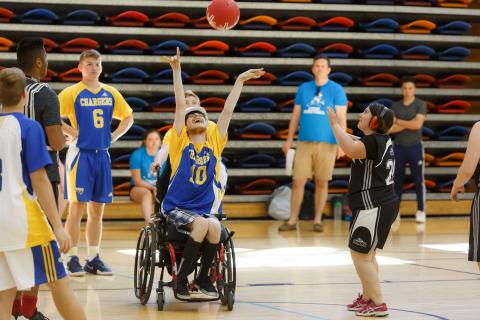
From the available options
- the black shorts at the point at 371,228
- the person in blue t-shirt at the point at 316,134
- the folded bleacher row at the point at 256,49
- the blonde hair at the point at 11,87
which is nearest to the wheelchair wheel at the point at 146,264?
the black shorts at the point at 371,228

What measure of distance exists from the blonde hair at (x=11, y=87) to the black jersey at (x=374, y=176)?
223 cm

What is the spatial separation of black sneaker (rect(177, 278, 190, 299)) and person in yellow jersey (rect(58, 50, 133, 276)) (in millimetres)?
1532

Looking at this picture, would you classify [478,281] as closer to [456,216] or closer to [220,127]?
[220,127]

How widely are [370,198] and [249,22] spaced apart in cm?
664

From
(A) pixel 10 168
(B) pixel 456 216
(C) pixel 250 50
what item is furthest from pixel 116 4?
(A) pixel 10 168

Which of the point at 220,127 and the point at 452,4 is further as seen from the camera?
the point at 452,4

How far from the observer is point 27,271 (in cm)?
386

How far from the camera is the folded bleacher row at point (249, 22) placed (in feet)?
36.4

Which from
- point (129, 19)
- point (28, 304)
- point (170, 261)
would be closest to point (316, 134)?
point (129, 19)

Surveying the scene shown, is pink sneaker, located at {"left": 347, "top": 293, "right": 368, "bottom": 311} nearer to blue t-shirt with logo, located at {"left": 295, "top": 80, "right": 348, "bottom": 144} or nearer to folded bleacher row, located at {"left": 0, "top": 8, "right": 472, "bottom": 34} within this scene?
blue t-shirt with logo, located at {"left": 295, "top": 80, "right": 348, "bottom": 144}

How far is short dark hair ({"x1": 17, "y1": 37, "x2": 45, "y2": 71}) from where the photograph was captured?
5215mm

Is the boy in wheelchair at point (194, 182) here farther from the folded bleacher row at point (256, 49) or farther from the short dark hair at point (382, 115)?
the folded bleacher row at point (256, 49)

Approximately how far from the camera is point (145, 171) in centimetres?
1033

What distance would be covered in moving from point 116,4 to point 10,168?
25.5ft
